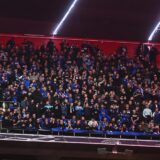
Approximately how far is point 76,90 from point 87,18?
17.6 ft

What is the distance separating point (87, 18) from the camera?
22766mm

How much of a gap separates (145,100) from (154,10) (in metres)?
5.24

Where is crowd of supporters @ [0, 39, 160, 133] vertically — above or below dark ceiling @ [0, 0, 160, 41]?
below

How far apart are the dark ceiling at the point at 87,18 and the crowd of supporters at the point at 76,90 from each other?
123 cm

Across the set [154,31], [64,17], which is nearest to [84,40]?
[64,17]

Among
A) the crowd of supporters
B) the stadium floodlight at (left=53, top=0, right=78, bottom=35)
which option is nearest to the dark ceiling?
the stadium floodlight at (left=53, top=0, right=78, bottom=35)

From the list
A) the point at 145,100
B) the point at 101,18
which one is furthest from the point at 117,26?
the point at 145,100

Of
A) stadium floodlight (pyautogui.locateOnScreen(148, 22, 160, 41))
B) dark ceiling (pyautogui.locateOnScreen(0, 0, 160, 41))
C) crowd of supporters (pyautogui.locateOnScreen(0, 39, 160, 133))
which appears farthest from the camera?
stadium floodlight (pyautogui.locateOnScreen(148, 22, 160, 41))

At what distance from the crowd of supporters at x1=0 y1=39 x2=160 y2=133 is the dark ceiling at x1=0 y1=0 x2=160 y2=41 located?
4.03 ft

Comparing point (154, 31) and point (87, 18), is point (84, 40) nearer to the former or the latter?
point (87, 18)

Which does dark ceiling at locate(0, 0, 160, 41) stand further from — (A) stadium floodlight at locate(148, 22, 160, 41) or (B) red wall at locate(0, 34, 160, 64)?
(B) red wall at locate(0, 34, 160, 64)

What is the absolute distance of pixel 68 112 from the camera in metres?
17.9

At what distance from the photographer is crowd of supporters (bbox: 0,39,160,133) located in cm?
1719

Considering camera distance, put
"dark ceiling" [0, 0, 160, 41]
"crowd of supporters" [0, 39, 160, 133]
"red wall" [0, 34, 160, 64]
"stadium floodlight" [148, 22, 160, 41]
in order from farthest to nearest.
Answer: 1. "red wall" [0, 34, 160, 64]
2. "stadium floodlight" [148, 22, 160, 41]
3. "dark ceiling" [0, 0, 160, 41]
4. "crowd of supporters" [0, 39, 160, 133]
